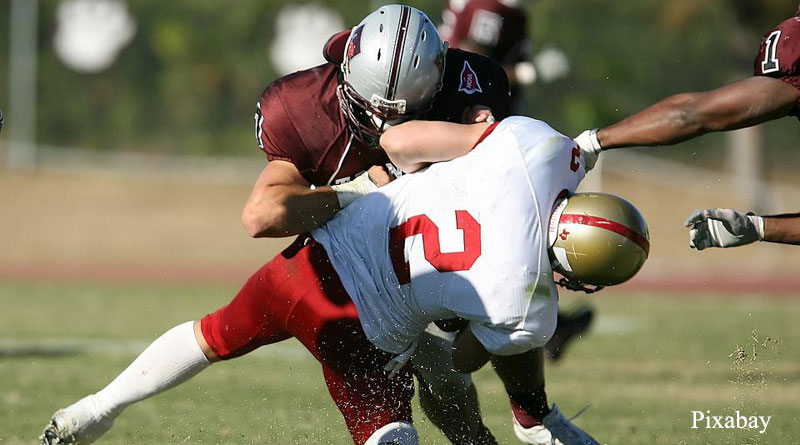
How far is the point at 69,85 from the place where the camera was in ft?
66.0

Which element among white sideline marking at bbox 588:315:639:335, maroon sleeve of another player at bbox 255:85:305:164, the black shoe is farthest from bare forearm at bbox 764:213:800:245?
white sideline marking at bbox 588:315:639:335

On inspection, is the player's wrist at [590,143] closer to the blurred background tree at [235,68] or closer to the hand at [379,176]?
the hand at [379,176]

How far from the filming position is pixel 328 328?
397 cm

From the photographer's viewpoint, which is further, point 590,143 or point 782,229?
point 782,229

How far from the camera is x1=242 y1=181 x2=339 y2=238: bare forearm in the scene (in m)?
3.82

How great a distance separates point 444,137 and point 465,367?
82 centimetres

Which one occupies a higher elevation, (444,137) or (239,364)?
(444,137)

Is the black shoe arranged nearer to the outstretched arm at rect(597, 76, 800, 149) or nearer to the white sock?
the outstretched arm at rect(597, 76, 800, 149)

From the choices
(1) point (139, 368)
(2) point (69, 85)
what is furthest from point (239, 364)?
(2) point (69, 85)

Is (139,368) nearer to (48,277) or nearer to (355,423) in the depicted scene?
(355,423)

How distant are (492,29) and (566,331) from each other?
2220mm

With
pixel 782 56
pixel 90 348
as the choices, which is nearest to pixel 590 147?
pixel 782 56

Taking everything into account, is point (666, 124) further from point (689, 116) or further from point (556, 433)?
point (556, 433)

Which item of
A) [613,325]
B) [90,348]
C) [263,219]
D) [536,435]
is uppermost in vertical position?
[263,219]
